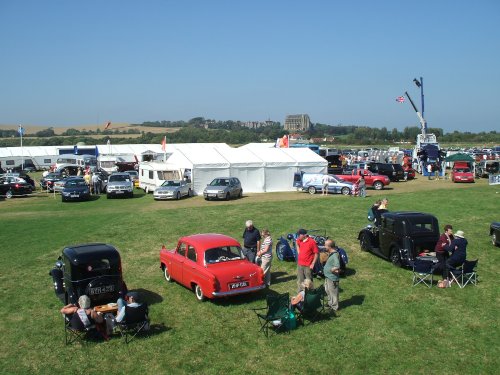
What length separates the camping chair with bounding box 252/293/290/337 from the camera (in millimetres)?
9750

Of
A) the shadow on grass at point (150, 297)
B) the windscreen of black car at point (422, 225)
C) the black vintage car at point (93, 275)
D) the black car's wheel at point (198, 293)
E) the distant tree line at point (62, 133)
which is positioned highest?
the distant tree line at point (62, 133)

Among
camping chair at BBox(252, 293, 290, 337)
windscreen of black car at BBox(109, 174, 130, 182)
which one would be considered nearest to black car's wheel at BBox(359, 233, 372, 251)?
camping chair at BBox(252, 293, 290, 337)

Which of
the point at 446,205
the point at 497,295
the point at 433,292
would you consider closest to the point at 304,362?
the point at 433,292

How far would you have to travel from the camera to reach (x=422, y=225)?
1431 centimetres

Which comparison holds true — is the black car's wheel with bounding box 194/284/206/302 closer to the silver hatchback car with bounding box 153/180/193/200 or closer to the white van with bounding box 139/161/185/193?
the silver hatchback car with bounding box 153/180/193/200

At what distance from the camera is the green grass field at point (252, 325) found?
8.59m

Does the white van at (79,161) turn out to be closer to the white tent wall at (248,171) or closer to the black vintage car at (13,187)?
the black vintage car at (13,187)

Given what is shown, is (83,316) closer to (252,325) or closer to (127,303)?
(127,303)

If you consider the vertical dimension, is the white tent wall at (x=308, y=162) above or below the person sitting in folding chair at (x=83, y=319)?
above

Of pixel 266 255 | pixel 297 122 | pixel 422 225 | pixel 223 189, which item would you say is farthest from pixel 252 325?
pixel 297 122

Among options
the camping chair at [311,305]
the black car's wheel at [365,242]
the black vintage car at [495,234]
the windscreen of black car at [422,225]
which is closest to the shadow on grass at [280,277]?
the camping chair at [311,305]

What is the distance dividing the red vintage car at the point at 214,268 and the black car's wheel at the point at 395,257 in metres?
4.80

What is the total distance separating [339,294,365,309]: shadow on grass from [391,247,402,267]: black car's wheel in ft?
9.06

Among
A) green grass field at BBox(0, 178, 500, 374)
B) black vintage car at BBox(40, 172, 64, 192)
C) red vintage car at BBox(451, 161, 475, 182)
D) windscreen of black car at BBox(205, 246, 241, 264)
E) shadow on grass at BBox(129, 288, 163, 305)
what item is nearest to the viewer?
green grass field at BBox(0, 178, 500, 374)
